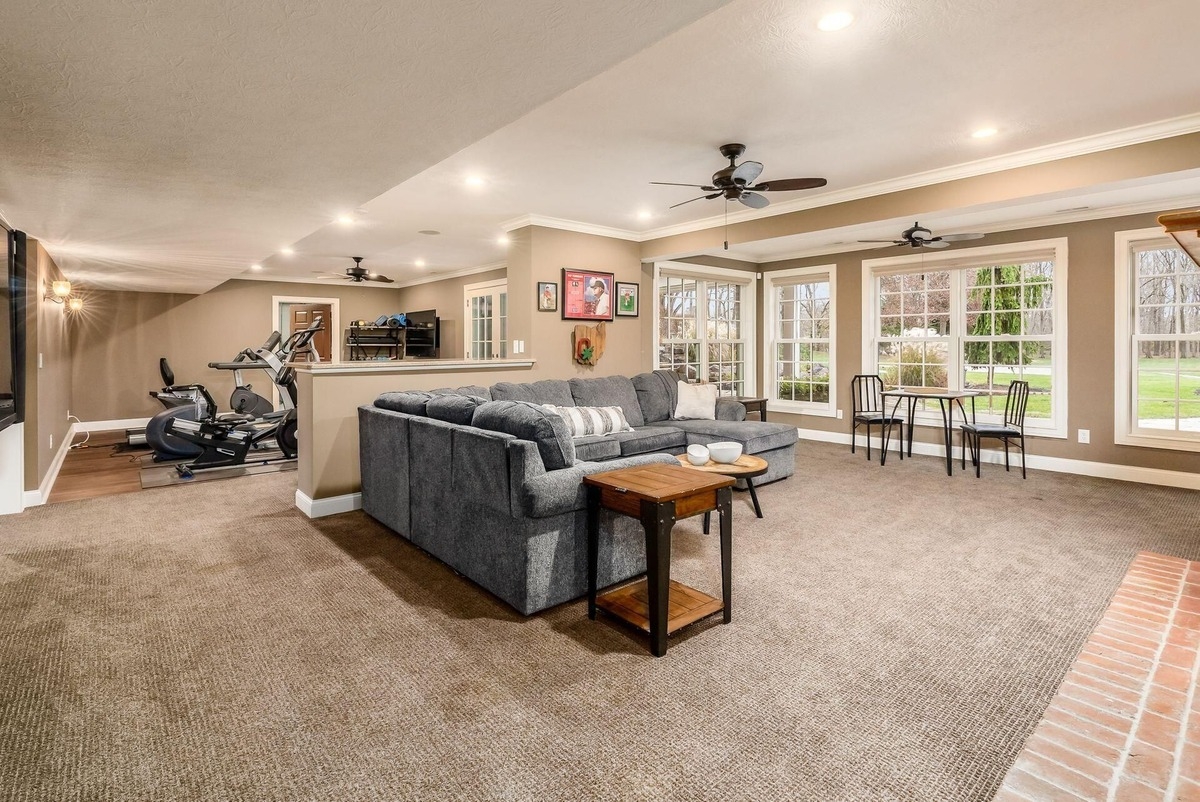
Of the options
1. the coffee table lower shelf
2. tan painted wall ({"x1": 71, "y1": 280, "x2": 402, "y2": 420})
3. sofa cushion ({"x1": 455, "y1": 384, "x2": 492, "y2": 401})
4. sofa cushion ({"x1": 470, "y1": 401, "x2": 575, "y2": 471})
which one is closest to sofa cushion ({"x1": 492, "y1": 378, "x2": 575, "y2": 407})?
sofa cushion ({"x1": 455, "y1": 384, "x2": 492, "y2": 401})

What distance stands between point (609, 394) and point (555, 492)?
3.09 meters

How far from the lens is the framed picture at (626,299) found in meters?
6.47

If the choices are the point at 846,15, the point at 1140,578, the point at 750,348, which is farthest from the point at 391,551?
the point at 750,348

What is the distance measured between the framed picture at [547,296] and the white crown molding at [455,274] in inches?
98.0

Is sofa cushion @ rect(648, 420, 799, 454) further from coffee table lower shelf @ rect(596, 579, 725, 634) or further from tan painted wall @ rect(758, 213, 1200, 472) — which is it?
tan painted wall @ rect(758, 213, 1200, 472)

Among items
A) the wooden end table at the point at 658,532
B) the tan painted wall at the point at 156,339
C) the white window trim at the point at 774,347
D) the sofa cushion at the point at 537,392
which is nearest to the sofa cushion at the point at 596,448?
the sofa cushion at the point at 537,392

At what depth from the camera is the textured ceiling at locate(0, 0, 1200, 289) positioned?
1.66 metres

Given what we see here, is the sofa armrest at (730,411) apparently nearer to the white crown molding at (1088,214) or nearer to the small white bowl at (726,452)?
the small white bowl at (726,452)

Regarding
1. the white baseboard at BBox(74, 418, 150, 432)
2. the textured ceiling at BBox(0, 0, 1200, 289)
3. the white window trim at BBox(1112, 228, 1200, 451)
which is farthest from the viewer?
the white baseboard at BBox(74, 418, 150, 432)

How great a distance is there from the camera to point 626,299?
653cm

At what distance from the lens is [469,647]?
2.33 m

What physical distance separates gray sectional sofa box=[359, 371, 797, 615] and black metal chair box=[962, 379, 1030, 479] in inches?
145

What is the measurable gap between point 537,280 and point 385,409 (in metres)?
2.31

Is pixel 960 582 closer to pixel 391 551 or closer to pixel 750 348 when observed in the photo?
pixel 391 551
